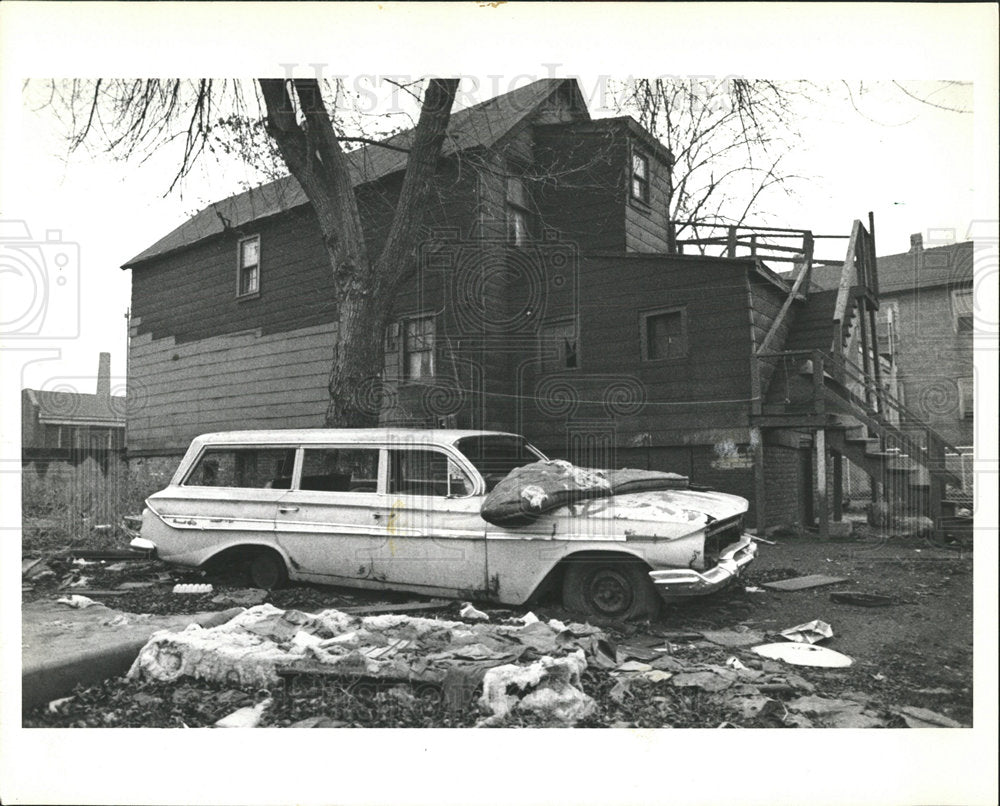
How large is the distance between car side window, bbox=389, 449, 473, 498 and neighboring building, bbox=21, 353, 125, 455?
2.05m

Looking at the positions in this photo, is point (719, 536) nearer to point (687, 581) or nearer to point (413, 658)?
point (687, 581)

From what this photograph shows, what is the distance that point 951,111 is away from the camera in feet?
14.7

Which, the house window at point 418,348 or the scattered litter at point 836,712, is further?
the house window at point 418,348

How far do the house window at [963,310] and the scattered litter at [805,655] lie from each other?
2217mm

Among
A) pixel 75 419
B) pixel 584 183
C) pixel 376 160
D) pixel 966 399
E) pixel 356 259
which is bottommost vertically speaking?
pixel 75 419

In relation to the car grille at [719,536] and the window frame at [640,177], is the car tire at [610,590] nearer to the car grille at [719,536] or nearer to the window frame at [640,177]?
the car grille at [719,536]

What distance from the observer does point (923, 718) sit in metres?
4.07

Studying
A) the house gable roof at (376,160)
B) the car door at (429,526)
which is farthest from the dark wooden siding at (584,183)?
the car door at (429,526)

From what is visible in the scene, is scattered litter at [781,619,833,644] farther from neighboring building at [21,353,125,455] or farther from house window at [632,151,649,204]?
neighboring building at [21,353,125,455]

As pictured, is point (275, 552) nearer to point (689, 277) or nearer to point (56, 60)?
point (56, 60)

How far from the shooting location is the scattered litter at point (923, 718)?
405cm

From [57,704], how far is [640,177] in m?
6.15

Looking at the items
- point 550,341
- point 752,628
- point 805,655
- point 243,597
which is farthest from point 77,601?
point 805,655

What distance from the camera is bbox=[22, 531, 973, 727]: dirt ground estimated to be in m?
4.02
